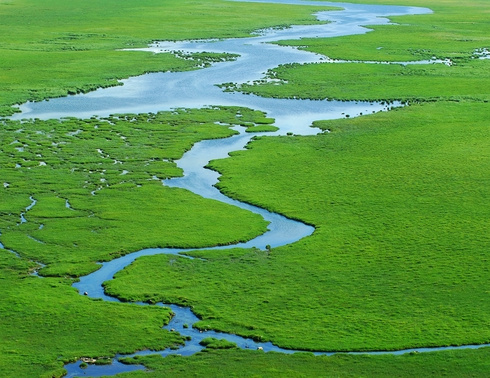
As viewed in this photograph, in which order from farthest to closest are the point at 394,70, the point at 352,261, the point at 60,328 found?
the point at 394,70
the point at 352,261
the point at 60,328

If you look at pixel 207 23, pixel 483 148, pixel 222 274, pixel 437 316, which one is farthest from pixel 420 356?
pixel 207 23

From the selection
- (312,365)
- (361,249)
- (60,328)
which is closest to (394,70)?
(361,249)

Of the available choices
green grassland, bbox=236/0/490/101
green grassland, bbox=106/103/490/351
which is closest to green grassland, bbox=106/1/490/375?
green grassland, bbox=106/103/490/351

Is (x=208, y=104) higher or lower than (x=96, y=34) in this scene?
lower

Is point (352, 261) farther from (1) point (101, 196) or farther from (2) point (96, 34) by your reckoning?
(2) point (96, 34)

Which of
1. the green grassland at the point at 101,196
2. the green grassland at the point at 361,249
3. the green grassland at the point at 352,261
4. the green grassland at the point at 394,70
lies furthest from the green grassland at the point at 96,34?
the green grassland at the point at 352,261

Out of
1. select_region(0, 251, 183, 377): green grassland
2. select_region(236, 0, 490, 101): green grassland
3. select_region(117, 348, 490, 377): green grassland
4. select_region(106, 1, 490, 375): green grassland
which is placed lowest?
select_region(117, 348, 490, 377): green grassland

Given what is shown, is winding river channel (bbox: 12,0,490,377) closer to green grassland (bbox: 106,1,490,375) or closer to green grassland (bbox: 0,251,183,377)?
green grassland (bbox: 0,251,183,377)

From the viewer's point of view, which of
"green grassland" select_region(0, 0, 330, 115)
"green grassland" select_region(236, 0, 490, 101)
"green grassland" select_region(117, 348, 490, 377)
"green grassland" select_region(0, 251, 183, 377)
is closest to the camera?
"green grassland" select_region(117, 348, 490, 377)
